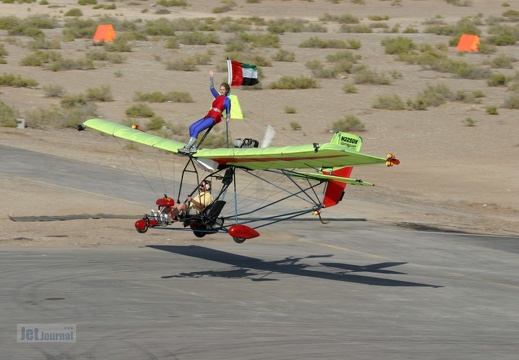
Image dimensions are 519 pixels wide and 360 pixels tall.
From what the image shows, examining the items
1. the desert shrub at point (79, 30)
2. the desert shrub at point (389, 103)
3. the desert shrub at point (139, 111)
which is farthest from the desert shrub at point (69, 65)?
the desert shrub at point (389, 103)

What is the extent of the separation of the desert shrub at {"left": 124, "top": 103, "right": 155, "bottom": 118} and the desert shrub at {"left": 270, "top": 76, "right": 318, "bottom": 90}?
32.2 feet

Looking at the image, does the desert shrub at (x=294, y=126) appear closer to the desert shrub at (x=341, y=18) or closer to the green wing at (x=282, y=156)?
the green wing at (x=282, y=156)

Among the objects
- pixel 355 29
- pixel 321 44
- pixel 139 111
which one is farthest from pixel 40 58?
pixel 355 29

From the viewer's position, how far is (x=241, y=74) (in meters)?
19.1

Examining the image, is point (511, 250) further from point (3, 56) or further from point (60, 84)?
point (3, 56)

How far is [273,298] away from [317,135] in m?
24.7

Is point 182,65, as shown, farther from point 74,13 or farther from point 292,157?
point 292,157

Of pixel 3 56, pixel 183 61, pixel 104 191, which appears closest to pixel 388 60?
pixel 183 61

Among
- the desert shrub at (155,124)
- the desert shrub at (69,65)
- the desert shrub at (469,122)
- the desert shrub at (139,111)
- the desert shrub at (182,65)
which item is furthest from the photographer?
the desert shrub at (182,65)

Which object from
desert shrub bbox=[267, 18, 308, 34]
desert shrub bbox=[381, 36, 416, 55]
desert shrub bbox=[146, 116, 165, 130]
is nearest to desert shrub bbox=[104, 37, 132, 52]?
desert shrub bbox=[267, 18, 308, 34]

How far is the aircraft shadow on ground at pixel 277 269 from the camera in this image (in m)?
20.1

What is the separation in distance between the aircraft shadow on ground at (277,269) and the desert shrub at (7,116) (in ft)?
62.3

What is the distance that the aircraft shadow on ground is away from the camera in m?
20.1

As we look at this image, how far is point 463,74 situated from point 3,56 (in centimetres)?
2822
